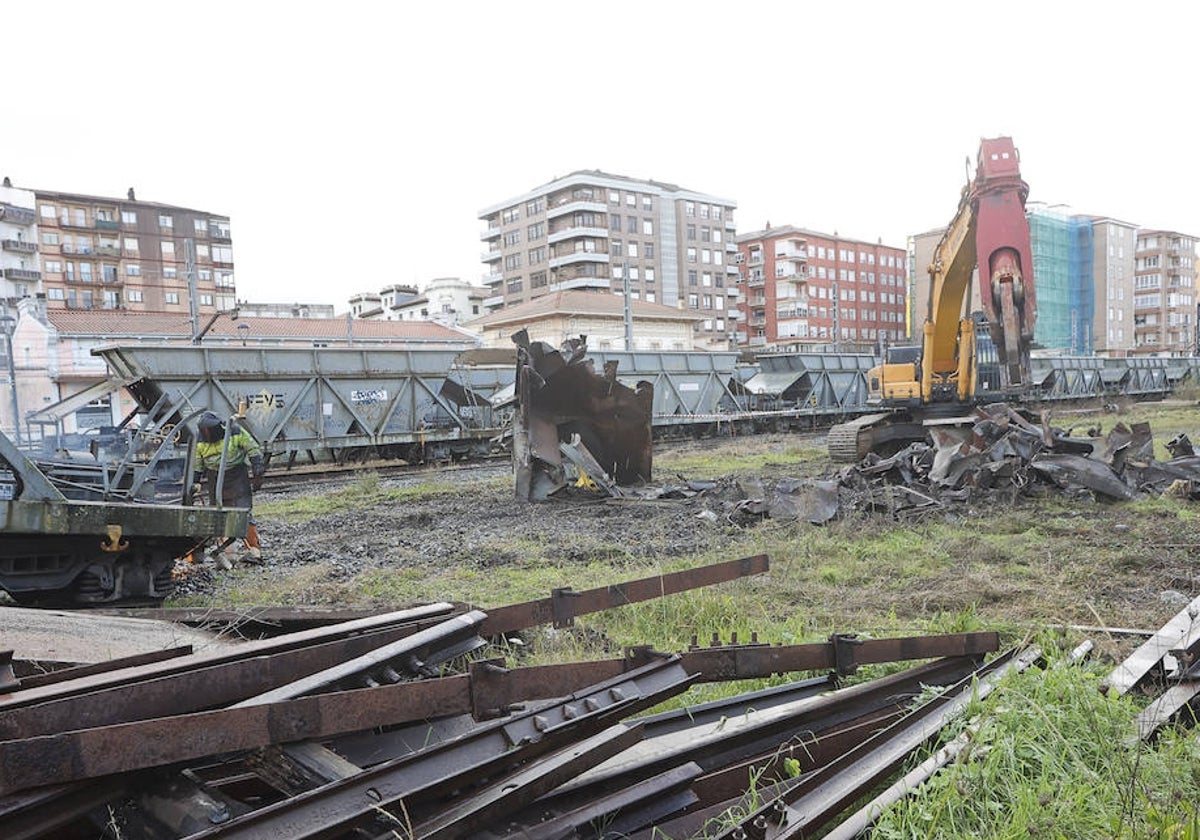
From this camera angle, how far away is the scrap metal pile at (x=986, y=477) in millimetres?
8906

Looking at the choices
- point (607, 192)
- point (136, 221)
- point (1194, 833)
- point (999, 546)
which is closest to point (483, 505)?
point (999, 546)

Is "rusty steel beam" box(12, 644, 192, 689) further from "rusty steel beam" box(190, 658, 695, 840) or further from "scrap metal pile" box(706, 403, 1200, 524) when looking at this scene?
"scrap metal pile" box(706, 403, 1200, 524)

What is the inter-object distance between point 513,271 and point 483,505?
213ft

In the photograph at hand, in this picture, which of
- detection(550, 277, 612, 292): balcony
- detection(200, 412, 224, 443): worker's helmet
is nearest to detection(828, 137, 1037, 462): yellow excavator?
detection(200, 412, 224, 443): worker's helmet

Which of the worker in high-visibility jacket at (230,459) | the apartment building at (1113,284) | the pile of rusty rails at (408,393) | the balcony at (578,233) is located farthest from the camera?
the apartment building at (1113,284)

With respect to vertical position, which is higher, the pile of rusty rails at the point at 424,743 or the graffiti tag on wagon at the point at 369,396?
the graffiti tag on wagon at the point at 369,396

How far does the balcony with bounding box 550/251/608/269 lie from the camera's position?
67938 mm

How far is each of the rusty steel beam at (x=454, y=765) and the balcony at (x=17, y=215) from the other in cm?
7602

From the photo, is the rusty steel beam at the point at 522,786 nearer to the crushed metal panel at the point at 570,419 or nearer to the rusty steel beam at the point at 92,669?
the rusty steel beam at the point at 92,669

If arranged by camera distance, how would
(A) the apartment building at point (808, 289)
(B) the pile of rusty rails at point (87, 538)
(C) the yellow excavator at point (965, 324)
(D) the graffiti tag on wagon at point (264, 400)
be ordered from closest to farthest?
(B) the pile of rusty rails at point (87, 538) < (C) the yellow excavator at point (965, 324) < (D) the graffiti tag on wagon at point (264, 400) < (A) the apartment building at point (808, 289)

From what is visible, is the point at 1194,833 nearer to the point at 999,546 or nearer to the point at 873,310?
the point at 999,546

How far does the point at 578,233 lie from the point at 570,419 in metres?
57.9

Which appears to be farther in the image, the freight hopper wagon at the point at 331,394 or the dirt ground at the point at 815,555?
the freight hopper wagon at the point at 331,394

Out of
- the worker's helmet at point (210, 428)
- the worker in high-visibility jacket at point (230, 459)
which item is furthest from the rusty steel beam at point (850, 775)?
the worker's helmet at point (210, 428)
